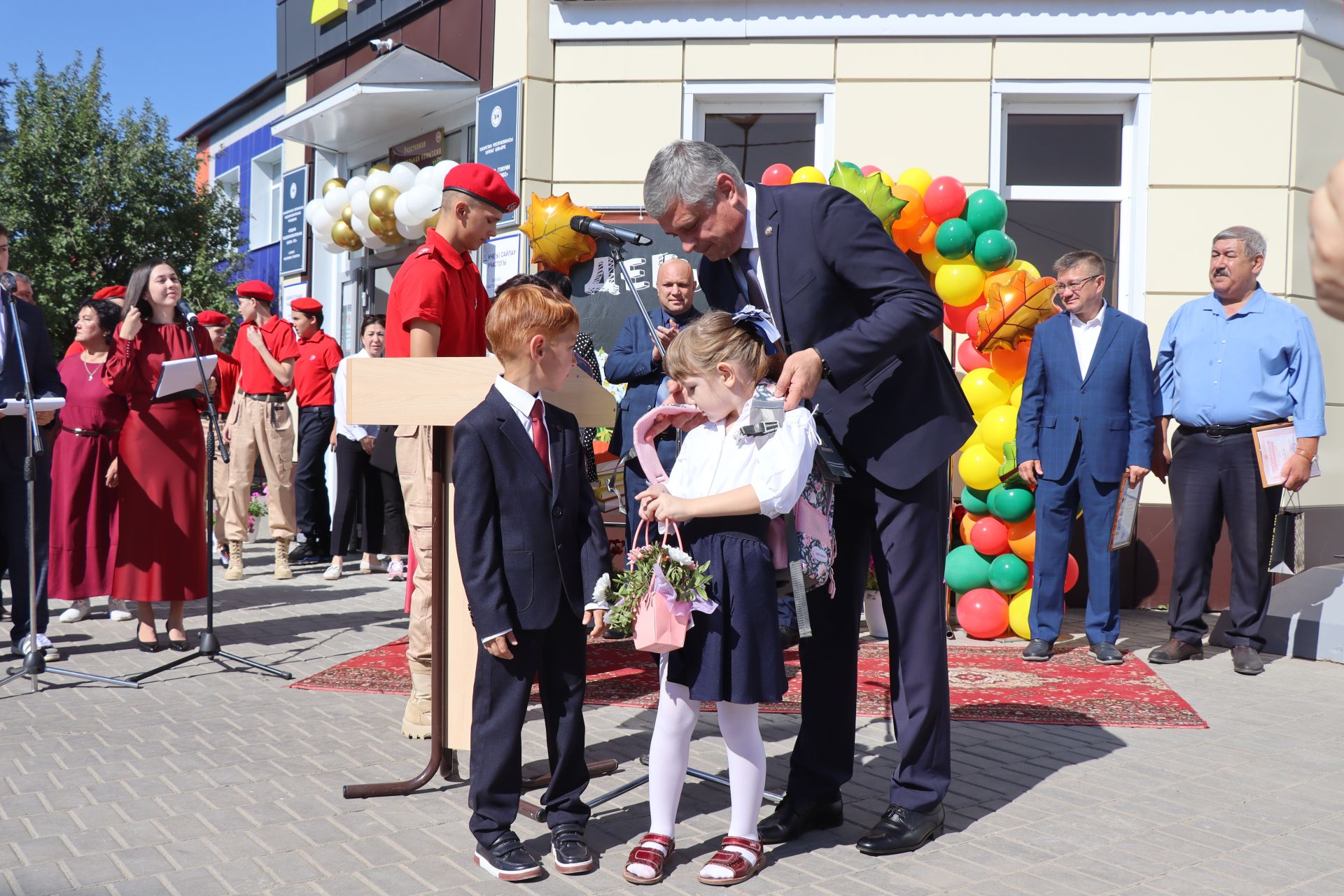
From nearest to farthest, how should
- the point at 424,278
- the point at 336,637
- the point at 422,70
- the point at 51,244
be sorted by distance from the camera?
the point at 424,278 → the point at 336,637 → the point at 422,70 → the point at 51,244

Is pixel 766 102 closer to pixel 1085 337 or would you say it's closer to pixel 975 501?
pixel 1085 337

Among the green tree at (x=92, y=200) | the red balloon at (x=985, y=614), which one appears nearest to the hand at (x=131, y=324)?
the red balloon at (x=985, y=614)

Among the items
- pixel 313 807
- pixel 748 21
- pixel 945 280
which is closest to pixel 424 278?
pixel 313 807

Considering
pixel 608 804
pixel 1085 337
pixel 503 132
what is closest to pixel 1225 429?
pixel 1085 337

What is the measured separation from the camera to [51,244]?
1566 centimetres

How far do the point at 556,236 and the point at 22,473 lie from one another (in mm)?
3351

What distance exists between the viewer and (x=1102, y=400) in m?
6.20

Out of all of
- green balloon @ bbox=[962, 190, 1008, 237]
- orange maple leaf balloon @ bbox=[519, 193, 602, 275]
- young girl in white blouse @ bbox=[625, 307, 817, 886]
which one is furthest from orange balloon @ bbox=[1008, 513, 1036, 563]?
young girl in white blouse @ bbox=[625, 307, 817, 886]

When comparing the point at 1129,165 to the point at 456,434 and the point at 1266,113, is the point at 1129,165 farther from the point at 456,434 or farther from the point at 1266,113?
the point at 456,434

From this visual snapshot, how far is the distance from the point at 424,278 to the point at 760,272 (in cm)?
155

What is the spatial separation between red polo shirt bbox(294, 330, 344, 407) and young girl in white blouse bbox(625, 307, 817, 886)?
7451 millimetres

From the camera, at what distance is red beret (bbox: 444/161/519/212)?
451cm

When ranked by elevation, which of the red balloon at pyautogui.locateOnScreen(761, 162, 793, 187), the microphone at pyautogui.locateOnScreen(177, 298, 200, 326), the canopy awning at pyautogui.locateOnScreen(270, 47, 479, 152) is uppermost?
the canopy awning at pyautogui.locateOnScreen(270, 47, 479, 152)

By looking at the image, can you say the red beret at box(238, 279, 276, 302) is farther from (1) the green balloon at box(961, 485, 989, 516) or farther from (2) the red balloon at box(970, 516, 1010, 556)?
(2) the red balloon at box(970, 516, 1010, 556)
